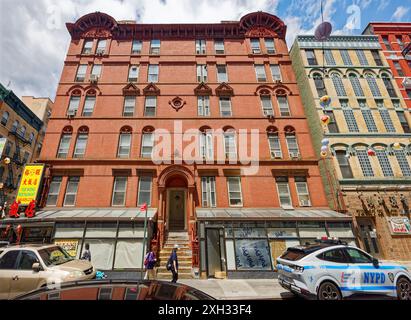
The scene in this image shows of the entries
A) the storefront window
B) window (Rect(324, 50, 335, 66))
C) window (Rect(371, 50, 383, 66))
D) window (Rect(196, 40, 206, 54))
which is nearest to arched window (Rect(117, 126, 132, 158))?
the storefront window

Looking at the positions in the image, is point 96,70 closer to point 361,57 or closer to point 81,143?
point 81,143

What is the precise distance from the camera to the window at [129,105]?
17022 millimetres

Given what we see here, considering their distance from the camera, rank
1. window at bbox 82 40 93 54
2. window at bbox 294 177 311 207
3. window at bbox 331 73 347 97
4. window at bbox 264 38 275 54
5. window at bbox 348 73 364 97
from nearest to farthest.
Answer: window at bbox 294 177 311 207, window at bbox 331 73 347 97, window at bbox 348 73 364 97, window at bbox 82 40 93 54, window at bbox 264 38 275 54

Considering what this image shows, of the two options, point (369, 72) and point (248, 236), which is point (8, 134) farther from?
point (369, 72)

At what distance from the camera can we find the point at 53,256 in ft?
24.0

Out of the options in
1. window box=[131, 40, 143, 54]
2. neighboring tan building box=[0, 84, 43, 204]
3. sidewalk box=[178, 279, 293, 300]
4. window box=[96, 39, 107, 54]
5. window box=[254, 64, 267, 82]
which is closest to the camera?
sidewalk box=[178, 279, 293, 300]

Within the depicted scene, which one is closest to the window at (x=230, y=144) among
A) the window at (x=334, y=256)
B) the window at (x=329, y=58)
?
the window at (x=334, y=256)

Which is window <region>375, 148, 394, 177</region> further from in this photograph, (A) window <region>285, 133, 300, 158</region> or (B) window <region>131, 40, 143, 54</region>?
(B) window <region>131, 40, 143, 54</region>

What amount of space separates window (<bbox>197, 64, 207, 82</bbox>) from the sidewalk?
16.6 m

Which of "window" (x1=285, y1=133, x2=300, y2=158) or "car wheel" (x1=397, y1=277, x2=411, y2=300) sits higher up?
"window" (x1=285, y1=133, x2=300, y2=158)

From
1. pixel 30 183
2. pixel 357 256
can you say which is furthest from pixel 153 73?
pixel 357 256

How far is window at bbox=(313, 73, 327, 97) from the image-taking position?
17.1m

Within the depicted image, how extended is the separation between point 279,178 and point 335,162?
4.39 m

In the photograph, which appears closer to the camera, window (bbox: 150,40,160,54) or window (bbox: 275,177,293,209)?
window (bbox: 275,177,293,209)
